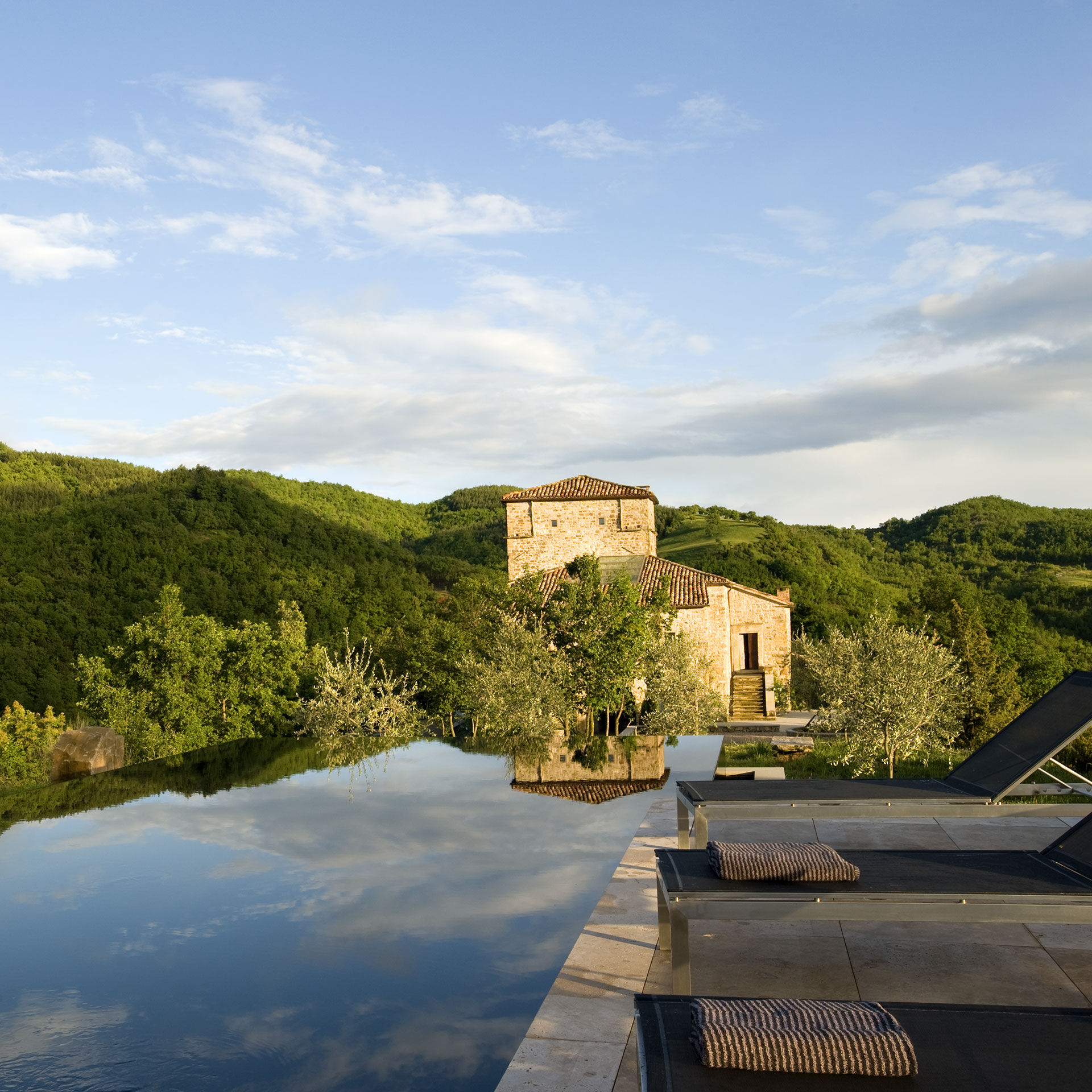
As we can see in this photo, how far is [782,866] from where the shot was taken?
156 inches

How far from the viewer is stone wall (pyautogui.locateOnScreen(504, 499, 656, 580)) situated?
29.5m

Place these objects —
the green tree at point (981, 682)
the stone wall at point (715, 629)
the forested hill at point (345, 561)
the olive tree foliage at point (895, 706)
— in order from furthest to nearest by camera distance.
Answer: the forested hill at point (345, 561), the green tree at point (981, 682), the stone wall at point (715, 629), the olive tree foliage at point (895, 706)

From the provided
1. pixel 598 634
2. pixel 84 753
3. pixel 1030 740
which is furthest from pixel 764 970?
pixel 598 634

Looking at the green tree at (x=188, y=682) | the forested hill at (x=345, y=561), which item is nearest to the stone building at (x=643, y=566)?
the forested hill at (x=345, y=561)

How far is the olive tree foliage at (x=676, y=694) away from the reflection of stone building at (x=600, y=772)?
419 cm

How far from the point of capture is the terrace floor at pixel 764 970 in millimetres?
3410

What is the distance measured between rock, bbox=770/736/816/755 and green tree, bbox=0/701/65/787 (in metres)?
13.5

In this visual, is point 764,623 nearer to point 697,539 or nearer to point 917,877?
point 917,877

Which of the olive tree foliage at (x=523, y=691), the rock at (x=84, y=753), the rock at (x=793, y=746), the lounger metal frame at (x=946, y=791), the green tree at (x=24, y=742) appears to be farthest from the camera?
the green tree at (x=24, y=742)

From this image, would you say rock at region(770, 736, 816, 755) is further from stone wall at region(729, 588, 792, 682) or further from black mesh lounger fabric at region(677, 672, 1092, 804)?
stone wall at region(729, 588, 792, 682)

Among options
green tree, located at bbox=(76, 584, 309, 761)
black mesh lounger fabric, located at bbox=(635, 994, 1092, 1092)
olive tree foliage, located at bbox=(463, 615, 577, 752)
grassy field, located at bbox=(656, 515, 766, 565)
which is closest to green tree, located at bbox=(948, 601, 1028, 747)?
olive tree foliage, located at bbox=(463, 615, 577, 752)

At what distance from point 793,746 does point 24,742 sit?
16725mm

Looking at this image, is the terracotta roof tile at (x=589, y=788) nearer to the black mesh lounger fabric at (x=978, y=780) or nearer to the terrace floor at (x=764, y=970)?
the black mesh lounger fabric at (x=978, y=780)

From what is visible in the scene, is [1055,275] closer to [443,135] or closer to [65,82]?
[443,135]
